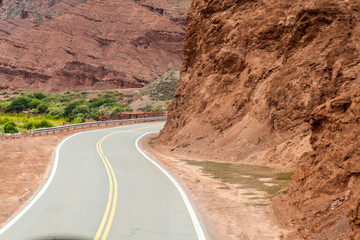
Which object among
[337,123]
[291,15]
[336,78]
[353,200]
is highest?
[291,15]

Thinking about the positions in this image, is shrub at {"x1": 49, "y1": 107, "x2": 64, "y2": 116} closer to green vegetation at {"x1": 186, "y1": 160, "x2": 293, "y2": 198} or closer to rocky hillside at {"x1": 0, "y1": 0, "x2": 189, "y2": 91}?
rocky hillside at {"x1": 0, "y1": 0, "x2": 189, "y2": 91}

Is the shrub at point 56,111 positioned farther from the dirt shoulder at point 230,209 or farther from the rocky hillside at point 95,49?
the dirt shoulder at point 230,209

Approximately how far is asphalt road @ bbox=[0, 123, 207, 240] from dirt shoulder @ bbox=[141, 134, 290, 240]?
430mm

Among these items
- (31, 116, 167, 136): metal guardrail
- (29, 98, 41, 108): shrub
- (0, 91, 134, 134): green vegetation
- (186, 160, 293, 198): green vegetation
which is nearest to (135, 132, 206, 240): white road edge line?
(186, 160, 293, 198): green vegetation

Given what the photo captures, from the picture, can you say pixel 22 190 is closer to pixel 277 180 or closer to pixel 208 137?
pixel 277 180

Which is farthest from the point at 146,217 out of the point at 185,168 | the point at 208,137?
the point at 208,137

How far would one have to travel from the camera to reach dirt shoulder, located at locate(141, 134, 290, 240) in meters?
8.22

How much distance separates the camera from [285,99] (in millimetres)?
17734

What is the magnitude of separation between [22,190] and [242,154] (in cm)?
1055

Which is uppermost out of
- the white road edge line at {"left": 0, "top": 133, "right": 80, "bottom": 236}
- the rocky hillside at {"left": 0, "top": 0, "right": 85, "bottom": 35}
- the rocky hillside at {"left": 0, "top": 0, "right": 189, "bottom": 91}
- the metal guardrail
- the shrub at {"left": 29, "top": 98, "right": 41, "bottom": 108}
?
the rocky hillside at {"left": 0, "top": 0, "right": 85, "bottom": 35}

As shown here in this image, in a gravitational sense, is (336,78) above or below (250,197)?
above

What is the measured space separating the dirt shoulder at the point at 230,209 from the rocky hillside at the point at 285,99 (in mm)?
507

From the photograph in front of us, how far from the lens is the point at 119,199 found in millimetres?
11195

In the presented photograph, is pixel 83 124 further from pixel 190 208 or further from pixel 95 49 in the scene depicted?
pixel 95 49
